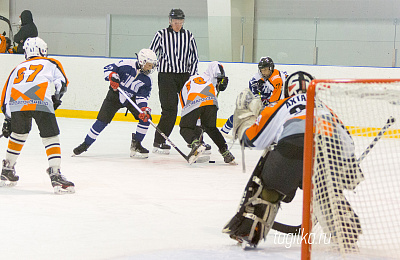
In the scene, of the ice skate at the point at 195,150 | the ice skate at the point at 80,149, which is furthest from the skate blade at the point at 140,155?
the ice skate at the point at 195,150

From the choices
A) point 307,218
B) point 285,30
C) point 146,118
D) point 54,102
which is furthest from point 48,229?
point 285,30

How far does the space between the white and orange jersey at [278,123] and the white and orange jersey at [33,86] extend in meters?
1.63

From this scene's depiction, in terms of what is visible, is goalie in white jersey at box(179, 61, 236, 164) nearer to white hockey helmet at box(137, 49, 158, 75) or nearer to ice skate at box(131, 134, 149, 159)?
white hockey helmet at box(137, 49, 158, 75)

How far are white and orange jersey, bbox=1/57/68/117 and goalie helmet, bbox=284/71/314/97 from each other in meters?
1.68

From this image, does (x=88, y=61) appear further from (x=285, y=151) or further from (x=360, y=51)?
(x=285, y=151)

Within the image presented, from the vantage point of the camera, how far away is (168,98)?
19.4ft

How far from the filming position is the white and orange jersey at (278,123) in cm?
265

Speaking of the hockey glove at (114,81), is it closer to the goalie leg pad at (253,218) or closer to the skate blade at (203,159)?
the skate blade at (203,159)

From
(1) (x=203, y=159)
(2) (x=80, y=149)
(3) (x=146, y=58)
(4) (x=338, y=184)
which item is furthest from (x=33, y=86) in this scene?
(4) (x=338, y=184)

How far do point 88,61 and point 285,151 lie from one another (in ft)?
19.9

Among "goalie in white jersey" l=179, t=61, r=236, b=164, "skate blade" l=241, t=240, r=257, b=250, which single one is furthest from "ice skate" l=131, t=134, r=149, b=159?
"skate blade" l=241, t=240, r=257, b=250

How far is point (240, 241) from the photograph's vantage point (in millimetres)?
2852

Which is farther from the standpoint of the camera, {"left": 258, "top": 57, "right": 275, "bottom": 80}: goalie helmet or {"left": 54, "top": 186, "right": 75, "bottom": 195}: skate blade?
{"left": 258, "top": 57, "right": 275, "bottom": 80}: goalie helmet

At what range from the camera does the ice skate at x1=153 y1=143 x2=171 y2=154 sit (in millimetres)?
5922
